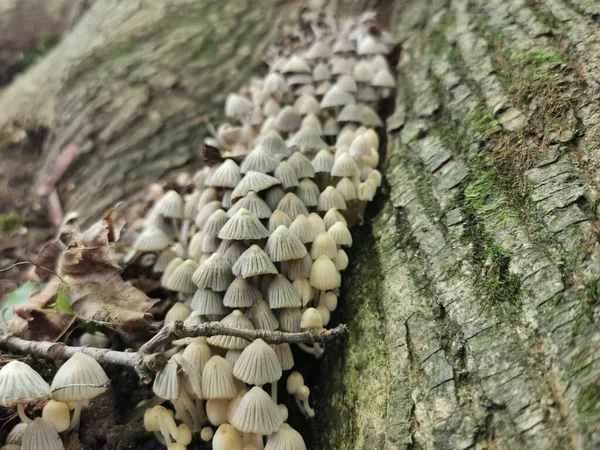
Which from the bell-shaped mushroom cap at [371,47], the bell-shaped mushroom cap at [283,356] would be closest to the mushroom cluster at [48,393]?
the bell-shaped mushroom cap at [283,356]

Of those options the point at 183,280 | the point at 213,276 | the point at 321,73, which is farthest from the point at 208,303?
the point at 321,73

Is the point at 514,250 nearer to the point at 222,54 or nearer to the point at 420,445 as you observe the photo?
the point at 420,445

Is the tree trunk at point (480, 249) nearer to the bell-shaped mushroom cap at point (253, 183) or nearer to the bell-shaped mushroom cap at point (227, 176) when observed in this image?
the bell-shaped mushroom cap at point (253, 183)

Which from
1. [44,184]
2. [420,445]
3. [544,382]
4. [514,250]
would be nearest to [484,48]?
[514,250]

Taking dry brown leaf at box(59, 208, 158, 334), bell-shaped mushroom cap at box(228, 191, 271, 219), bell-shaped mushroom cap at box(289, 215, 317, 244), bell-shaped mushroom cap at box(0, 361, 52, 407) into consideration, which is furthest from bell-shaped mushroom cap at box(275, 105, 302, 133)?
bell-shaped mushroom cap at box(0, 361, 52, 407)

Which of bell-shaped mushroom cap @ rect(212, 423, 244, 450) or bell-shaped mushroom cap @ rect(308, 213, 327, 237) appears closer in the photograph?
bell-shaped mushroom cap @ rect(212, 423, 244, 450)

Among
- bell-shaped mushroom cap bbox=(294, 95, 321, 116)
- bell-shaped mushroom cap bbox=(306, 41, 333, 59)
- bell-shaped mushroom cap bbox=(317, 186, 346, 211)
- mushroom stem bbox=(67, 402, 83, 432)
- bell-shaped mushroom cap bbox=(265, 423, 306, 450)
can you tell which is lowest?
bell-shaped mushroom cap bbox=(265, 423, 306, 450)

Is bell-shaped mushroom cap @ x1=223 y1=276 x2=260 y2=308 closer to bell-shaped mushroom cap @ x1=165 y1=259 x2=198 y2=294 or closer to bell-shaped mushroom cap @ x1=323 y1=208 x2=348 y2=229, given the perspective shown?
bell-shaped mushroom cap @ x1=165 y1=259 x2=198 y2=294

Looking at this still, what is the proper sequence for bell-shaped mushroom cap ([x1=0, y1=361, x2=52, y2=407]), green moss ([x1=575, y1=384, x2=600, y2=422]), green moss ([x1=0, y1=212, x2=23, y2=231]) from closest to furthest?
green moss ([x1=575, y1=384, x2=600, y2=422]), bell-shaped mushroom cap ([x1=0, y1=361, x2=52, y2=407]), green moss ([x1=0, y1=212, x2=23, y2=231])
